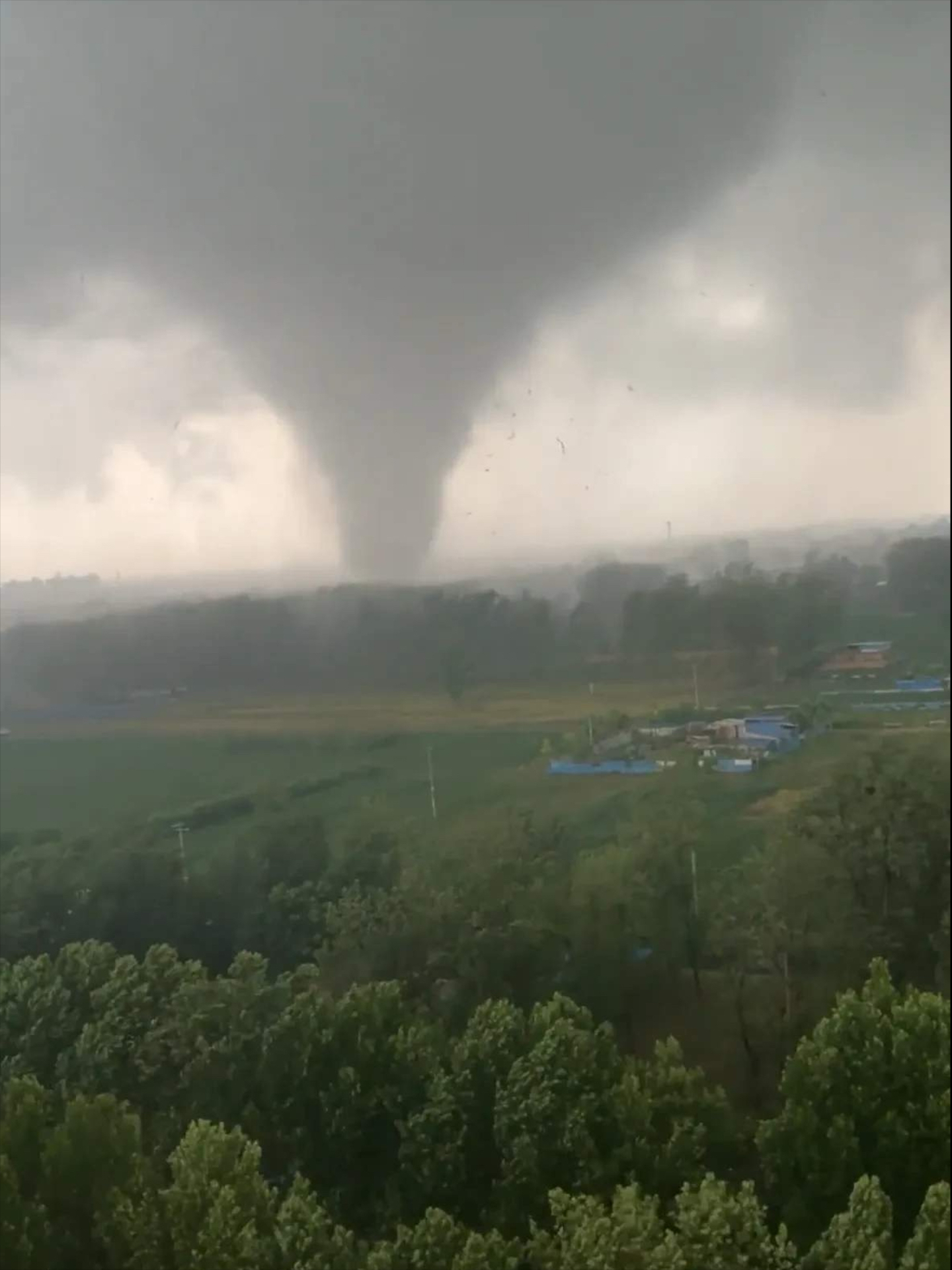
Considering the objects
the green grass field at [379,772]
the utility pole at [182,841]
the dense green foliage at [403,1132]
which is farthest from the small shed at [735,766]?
the utility pole at [182,841]

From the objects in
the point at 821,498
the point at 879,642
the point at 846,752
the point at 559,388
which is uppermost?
the point at 559,388

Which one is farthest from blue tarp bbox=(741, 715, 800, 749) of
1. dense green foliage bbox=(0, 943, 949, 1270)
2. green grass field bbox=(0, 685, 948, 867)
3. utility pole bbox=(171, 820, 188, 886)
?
utility pole bbox=(171, 820, 188, 886)

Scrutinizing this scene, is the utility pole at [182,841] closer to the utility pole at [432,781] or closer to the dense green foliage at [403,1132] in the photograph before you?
the dense green foliage at [403,1132]

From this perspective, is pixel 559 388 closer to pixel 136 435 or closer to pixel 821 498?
pixel 821 498

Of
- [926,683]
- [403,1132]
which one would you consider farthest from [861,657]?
[403,1132]

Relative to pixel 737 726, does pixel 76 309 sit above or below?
above

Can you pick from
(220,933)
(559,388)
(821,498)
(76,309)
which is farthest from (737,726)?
(76,309)
